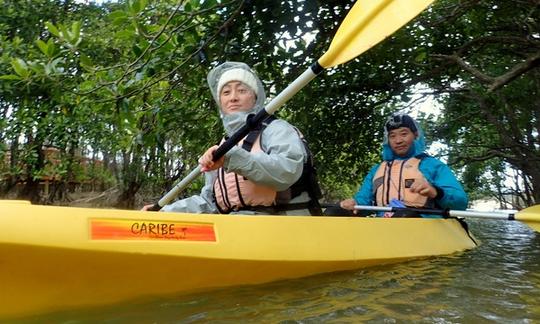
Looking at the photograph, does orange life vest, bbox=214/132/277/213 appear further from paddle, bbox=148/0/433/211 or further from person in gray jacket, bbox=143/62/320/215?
paddle, bbox=148/0/433/211

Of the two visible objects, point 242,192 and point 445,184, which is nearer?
point 242,192

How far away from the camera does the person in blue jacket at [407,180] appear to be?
379 cm

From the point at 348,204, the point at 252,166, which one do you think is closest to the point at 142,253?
the point at 252,166

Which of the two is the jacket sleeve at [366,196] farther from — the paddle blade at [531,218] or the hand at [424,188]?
the paddle blade at [531,218]

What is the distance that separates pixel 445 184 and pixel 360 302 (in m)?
2.16

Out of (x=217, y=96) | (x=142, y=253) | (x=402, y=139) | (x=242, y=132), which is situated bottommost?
(x=142, y=253)

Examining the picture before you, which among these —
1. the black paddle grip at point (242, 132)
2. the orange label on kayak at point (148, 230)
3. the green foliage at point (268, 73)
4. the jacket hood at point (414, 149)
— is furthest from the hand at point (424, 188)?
the orange label on kayak at point (148, 230)

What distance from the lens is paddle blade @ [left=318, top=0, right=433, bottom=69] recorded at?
8.63 feet

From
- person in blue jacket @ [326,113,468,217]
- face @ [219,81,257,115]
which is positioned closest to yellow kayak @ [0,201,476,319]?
face @ [219,81,257,115]

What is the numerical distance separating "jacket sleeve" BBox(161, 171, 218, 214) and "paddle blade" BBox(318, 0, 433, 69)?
106 centimetres

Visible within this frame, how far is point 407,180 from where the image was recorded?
3.97 m

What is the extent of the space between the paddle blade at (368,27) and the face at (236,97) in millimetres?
489

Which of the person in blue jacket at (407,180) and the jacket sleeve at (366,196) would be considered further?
the jacket sleeve at (366,196)

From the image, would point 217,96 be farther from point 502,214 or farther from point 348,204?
point 502,214
